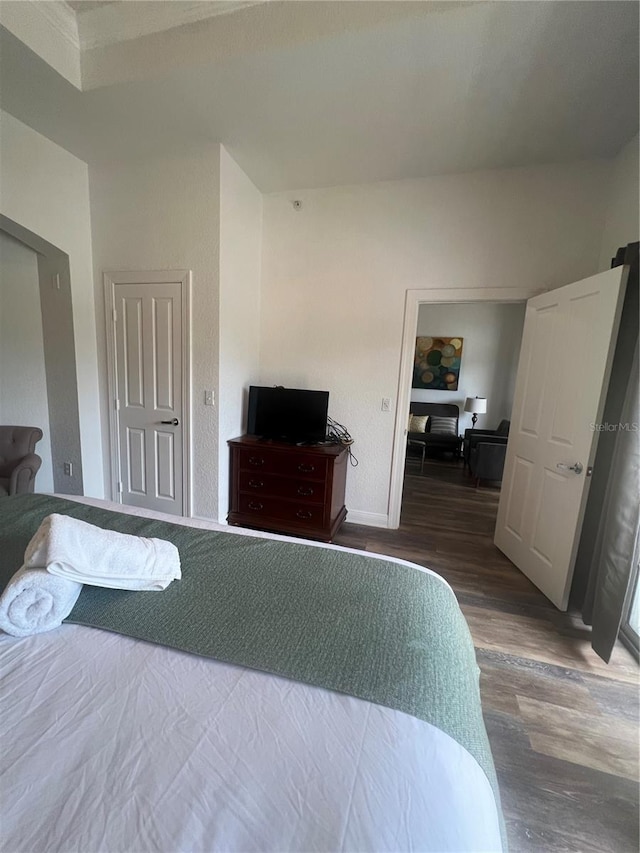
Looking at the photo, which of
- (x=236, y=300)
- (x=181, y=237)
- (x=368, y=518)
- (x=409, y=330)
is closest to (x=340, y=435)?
(x=368, y=518)

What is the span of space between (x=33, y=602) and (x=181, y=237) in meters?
2.57

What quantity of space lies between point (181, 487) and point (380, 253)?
2.56m

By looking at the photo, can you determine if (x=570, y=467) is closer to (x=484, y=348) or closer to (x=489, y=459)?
(x=489, y=459)

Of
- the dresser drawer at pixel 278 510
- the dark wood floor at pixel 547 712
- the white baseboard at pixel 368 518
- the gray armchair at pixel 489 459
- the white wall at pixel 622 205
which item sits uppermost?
the white wall at pixel 622 205

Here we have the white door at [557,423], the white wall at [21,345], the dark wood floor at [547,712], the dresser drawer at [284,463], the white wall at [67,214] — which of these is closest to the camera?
the dark wood floor at [547,712]

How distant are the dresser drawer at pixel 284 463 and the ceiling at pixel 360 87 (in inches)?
86.4

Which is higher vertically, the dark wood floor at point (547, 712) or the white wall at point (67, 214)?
the white wall at point (67, 214)

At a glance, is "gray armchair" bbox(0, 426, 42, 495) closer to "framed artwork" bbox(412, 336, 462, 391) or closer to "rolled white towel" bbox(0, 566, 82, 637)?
"rolled white towel" bbox(0, 566, 82, 637)

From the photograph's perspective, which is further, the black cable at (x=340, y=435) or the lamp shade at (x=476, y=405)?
the lamp shade at (x=476, y=405)

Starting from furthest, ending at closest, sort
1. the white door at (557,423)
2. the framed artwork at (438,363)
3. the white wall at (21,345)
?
the framed artwork at (438,363)
the white wall at (21,345)
the white door at (557,423)

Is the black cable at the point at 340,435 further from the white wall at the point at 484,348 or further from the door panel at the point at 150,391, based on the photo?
the white wall at the point at 484,348

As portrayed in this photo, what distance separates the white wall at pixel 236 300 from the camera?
8.46 feet

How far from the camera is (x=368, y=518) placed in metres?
3.16
